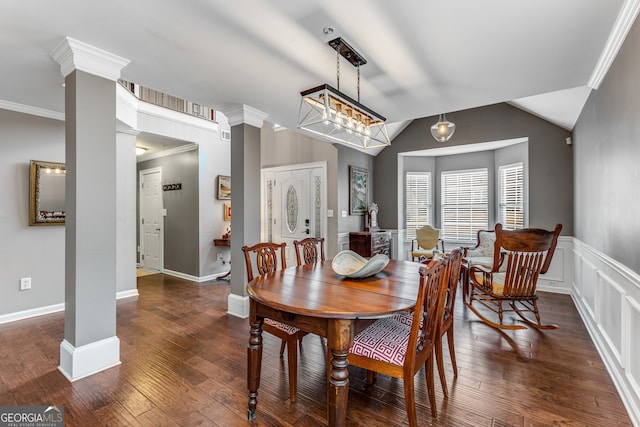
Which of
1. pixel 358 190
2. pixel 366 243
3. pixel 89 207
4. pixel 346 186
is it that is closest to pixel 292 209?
pixel 346 186

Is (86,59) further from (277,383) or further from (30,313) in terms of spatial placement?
(30,313)

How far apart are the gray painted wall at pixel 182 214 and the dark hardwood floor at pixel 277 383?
231 cm

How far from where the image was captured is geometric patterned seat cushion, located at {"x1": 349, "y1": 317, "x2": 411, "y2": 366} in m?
1.62

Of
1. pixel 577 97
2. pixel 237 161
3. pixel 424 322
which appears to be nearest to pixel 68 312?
pixel 237 161

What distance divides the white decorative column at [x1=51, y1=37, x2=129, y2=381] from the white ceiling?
201mm

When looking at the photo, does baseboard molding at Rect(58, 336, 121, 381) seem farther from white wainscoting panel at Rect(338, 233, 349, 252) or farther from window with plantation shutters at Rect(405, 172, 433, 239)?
window with plantation shutters at Rect(405, 172, 433, 239)

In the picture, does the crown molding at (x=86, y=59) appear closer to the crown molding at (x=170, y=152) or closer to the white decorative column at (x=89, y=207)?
the white decorative column at (x=89, y=207)

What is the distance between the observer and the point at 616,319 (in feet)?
7.30

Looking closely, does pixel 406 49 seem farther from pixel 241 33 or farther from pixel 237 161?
pixel 237 161

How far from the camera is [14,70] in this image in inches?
103

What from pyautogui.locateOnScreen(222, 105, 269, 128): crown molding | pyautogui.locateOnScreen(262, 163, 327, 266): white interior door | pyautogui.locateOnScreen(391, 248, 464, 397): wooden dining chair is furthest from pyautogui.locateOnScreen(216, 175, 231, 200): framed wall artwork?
pyautogui.locateOnScreen(391, 248, 464, 397): wooden dining chair

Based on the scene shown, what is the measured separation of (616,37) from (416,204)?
4505mm

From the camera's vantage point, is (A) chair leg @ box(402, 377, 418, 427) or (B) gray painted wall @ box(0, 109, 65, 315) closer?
(A) chair leg @ box(402, 377, 418, 427)

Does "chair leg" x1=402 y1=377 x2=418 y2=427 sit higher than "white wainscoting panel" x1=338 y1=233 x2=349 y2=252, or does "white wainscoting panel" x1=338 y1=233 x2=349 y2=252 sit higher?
"white wainscoting panel" x1=338 y1=233 x2=349 y2=252
